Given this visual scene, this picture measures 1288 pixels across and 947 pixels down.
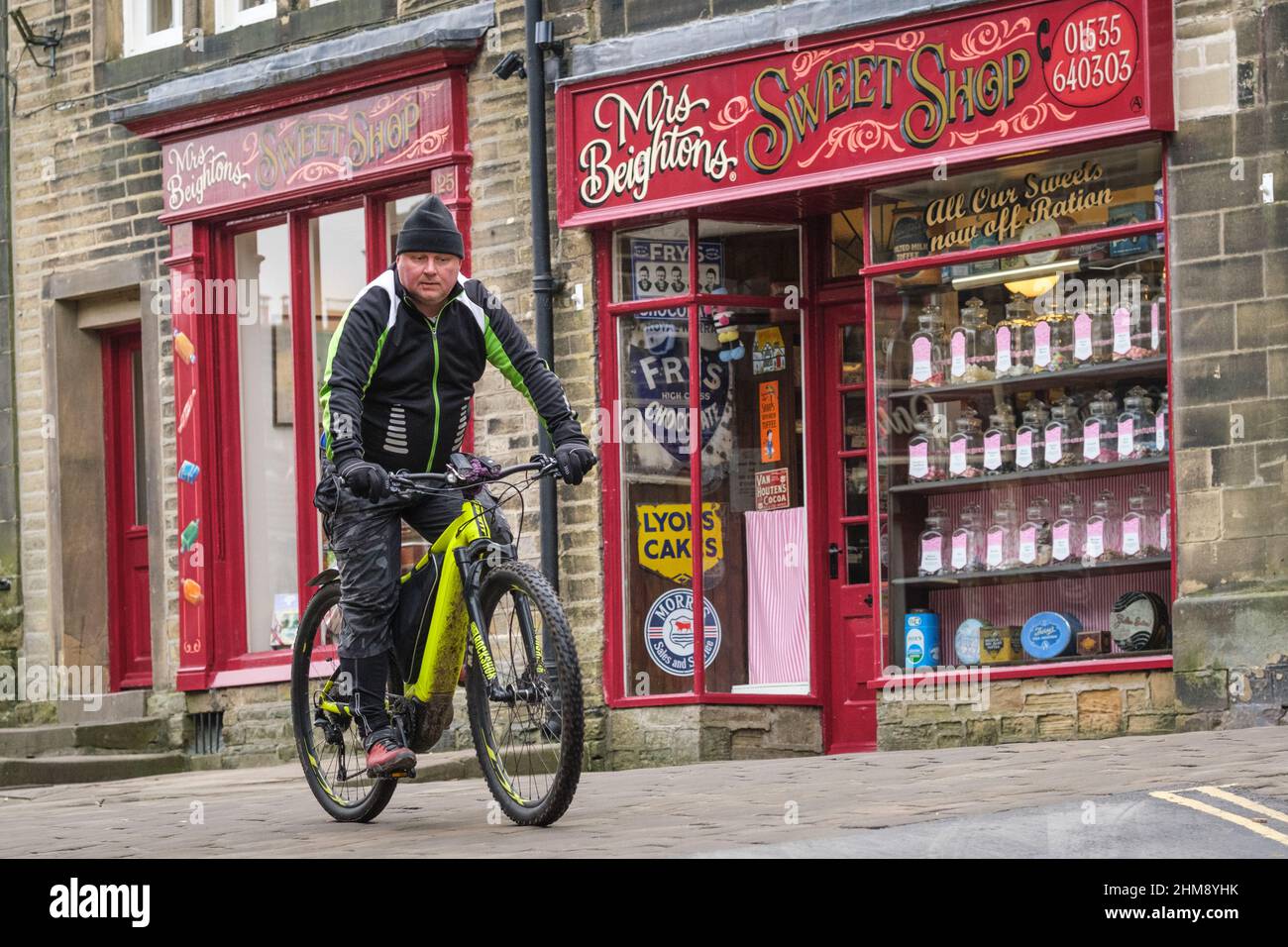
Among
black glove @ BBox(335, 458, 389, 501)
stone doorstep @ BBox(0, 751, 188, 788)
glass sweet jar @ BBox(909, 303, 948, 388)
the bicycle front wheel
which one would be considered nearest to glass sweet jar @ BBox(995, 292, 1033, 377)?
glass sweet jar @ BBox(909, 303, 948, 388)

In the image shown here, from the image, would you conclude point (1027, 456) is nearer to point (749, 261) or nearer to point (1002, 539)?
point (1002, 539)

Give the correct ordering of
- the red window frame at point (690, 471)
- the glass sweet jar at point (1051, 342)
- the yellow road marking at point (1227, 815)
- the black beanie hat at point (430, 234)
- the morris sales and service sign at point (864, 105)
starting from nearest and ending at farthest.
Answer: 1. the yellow road marking at point (1227, 815)
2. the black beanie hat at point (430, 234)
3. the morris sales and service sign at point (864, 105)
4. the glass sweet jar at point (1051, 342)
5. the red window frame at point (690, 471)

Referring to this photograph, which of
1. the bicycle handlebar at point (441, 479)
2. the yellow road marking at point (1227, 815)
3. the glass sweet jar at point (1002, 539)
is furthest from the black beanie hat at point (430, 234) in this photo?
the glass sweet jar at point (1002, 539)

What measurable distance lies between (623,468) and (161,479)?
12.5ft

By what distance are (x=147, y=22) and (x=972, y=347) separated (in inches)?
268

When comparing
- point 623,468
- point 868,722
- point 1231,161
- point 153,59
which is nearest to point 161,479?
point 153,59

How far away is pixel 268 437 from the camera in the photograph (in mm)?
15930

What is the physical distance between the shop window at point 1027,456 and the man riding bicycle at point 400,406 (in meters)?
4.61

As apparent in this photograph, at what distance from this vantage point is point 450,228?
8.43 meters

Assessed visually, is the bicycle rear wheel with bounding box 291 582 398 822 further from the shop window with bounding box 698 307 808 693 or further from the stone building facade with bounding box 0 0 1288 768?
the shop window with bounding box 698 307 808 693

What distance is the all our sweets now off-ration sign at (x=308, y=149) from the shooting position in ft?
48.2

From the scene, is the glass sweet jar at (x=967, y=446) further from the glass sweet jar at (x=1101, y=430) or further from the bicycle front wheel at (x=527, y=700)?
the bicycle front wheel at (x=527, y=700)

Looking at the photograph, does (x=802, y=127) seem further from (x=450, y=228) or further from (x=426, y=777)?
(x=450, y=228)

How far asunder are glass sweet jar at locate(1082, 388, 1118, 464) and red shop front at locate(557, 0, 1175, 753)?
0.5 inches
